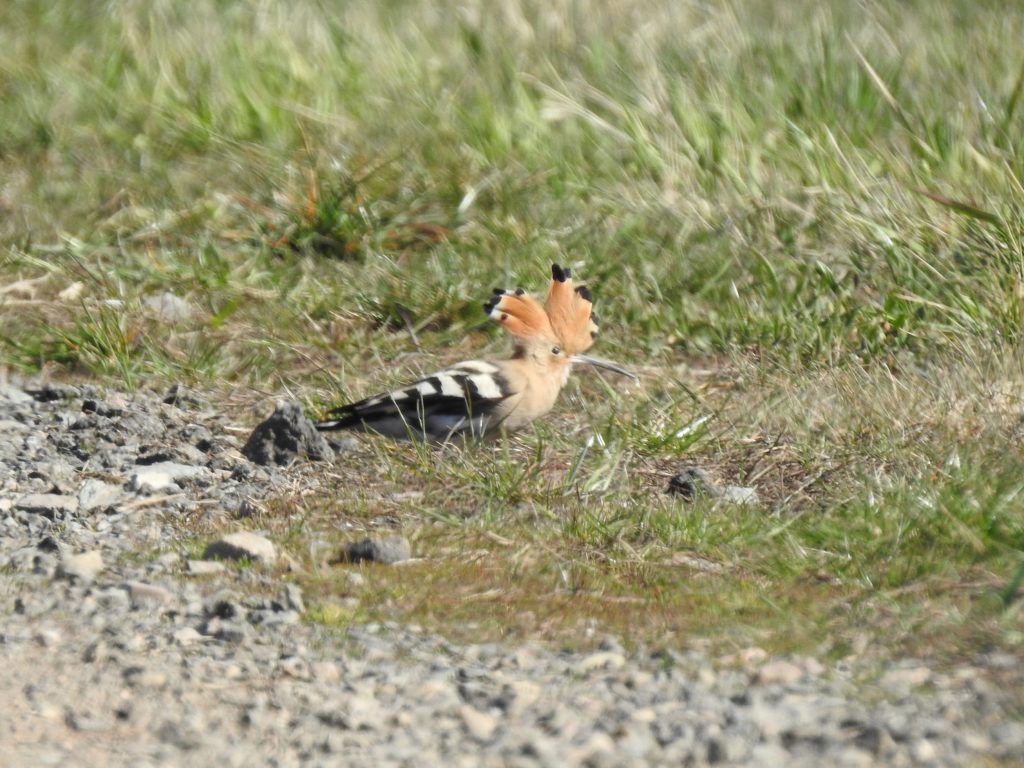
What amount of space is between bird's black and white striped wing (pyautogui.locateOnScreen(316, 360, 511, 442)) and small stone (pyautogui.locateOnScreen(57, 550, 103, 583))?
3.72 ft

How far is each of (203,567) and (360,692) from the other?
82cm

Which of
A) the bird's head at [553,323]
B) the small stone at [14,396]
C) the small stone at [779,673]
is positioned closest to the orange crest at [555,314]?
the bird's head at [553,323]

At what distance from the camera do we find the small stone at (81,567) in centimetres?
379

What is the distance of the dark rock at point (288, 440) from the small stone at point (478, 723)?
1785mm

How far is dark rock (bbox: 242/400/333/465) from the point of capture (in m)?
4.77

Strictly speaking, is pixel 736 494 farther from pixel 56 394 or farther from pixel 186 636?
pixel 56 394

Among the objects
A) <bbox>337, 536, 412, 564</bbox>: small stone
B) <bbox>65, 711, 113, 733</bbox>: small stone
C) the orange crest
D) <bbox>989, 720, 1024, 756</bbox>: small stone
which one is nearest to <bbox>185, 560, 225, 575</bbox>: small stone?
<bbox>337, 536, 412, 564</bbox>: small stone

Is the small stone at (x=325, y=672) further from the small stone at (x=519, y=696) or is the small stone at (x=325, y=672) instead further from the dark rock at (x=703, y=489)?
the dark rock at (x=703, y=489)

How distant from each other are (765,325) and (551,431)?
1.15 metres

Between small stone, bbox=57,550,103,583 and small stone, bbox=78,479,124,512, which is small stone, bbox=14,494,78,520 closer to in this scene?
small stone, bbox=78,479,124,512

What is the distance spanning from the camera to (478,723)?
120 inches

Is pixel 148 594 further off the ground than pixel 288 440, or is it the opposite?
pixel 148 594

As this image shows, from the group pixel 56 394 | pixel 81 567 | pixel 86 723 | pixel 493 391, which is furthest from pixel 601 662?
pixel 56 394

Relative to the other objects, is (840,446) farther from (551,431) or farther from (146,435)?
(146,435)
